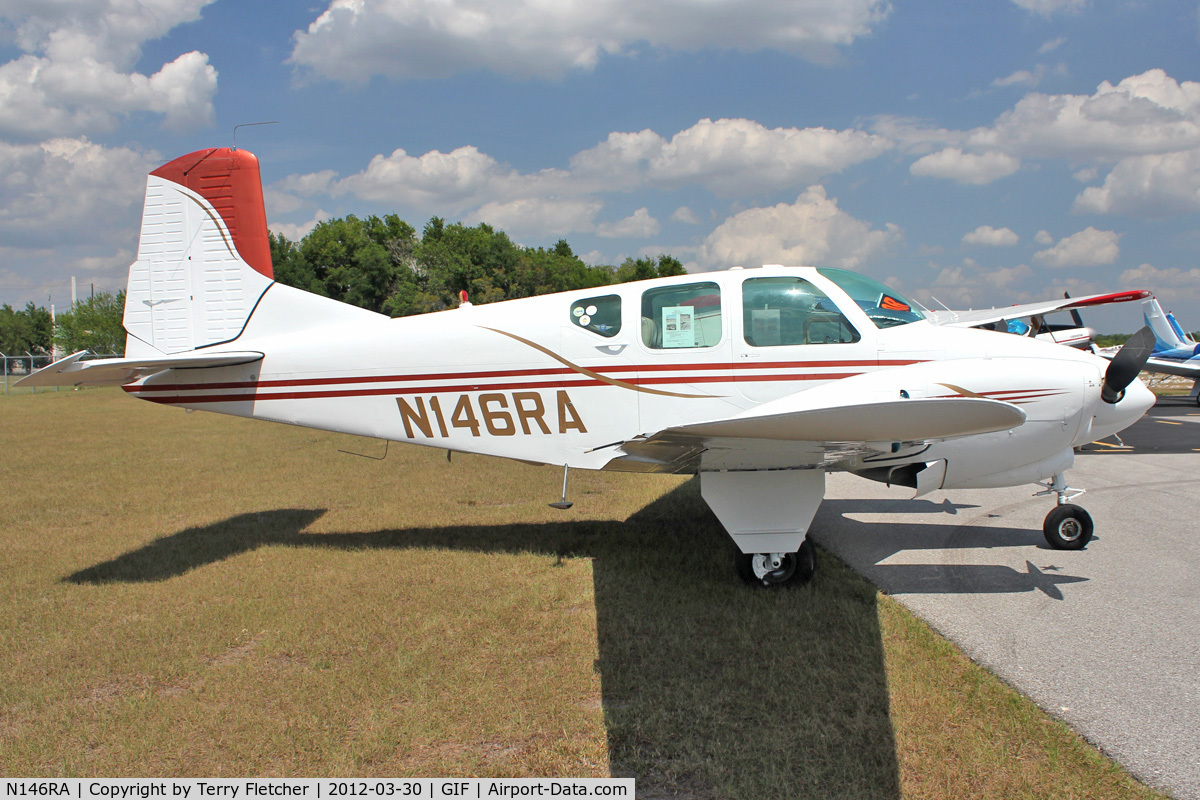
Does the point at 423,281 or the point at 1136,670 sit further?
the point at 423,281

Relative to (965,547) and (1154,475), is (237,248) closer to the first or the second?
(965,547)

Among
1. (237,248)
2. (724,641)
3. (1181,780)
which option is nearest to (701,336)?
(724,641)

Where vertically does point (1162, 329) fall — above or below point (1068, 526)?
above

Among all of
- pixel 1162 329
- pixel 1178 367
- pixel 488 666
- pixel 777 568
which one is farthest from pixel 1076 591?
pixel 1162 329

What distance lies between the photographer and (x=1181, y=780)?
280 centimetres

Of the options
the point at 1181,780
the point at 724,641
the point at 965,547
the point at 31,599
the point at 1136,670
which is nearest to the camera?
the point at 1181,780

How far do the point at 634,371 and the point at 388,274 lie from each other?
67.0 m

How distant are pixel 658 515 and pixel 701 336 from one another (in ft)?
9.83

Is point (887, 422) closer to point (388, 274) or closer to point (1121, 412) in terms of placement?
point (1121, 412)

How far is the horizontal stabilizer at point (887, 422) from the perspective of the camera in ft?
10.3

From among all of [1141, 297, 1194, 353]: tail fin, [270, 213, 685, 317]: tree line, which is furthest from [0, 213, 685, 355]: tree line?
[1141, 297, 1194, 353]: tail fin

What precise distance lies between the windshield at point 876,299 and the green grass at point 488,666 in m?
2.09

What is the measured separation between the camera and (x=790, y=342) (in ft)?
17.0

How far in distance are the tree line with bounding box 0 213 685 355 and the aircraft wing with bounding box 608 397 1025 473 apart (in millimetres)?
45437
